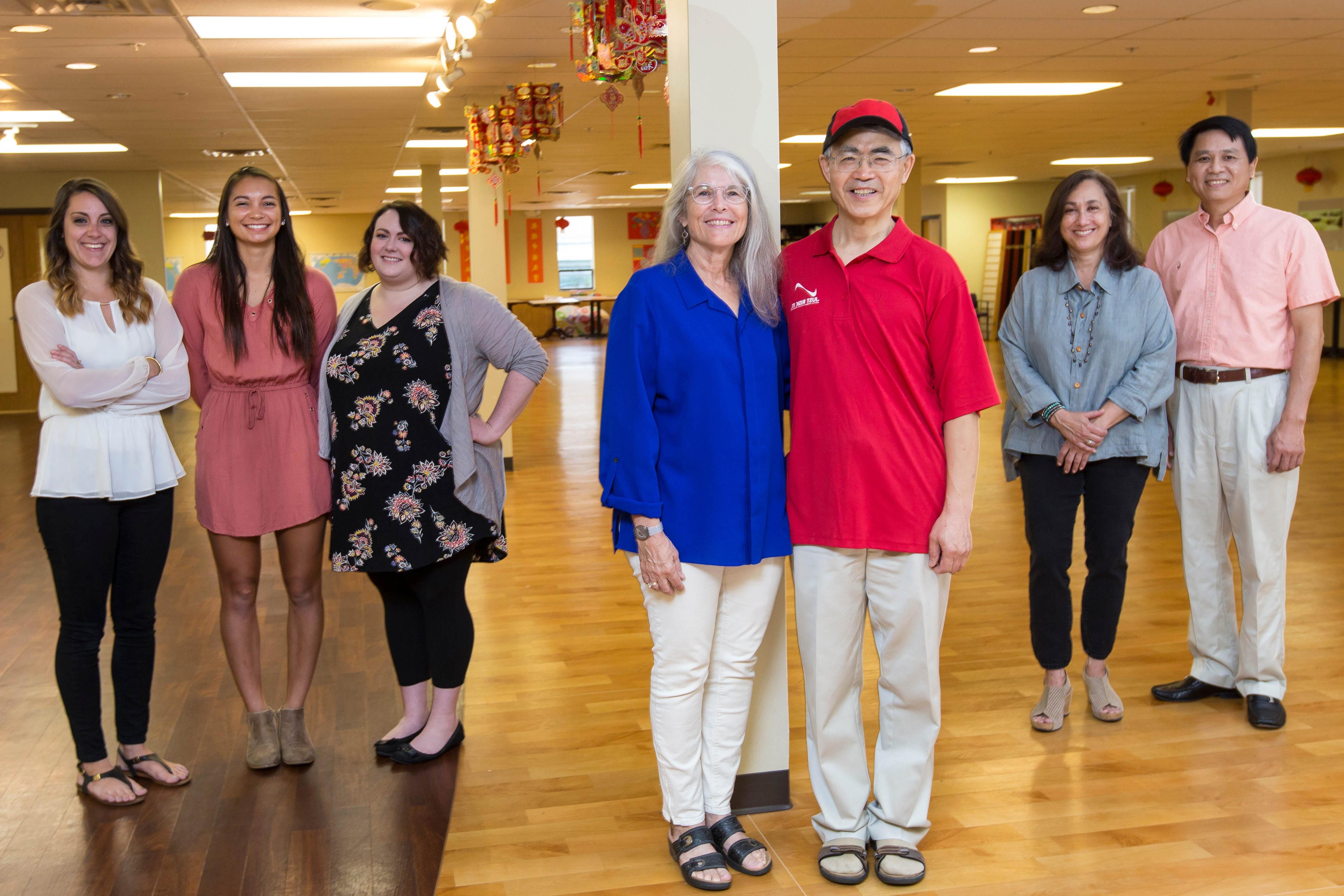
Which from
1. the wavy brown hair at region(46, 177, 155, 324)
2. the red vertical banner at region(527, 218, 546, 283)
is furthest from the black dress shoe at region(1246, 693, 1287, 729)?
the red vertical banner at region(527, 218, 546, 283)

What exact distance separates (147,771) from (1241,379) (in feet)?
10.8

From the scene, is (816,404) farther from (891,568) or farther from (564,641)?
(564,641)

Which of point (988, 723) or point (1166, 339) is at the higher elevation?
point (1166, 339)

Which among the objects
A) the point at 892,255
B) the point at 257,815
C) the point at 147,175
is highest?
the point at 147,175

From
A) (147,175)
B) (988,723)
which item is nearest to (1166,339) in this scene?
(988,723)

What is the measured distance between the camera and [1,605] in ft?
16.6

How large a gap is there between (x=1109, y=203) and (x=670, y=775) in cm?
197

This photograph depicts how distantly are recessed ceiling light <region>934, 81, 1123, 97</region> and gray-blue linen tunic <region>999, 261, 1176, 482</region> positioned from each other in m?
6.42

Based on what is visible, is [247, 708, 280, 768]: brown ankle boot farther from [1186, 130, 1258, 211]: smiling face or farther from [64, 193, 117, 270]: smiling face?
[1186, 130, 1258, 211]: smiling face

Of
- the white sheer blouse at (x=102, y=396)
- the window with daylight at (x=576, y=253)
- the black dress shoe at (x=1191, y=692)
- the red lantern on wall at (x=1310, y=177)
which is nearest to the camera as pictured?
the white sheer blouse at (x=102, y=396)

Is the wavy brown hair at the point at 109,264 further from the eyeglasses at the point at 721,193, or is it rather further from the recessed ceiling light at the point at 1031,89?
the recessed ceiling light at the point at 1031,89

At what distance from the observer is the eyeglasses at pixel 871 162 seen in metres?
2.36

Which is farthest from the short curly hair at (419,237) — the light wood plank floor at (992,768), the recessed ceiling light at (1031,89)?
the recessed ceiling light at (1031,89)

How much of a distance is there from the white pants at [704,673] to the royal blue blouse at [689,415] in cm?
10
